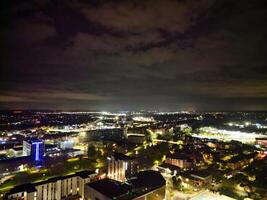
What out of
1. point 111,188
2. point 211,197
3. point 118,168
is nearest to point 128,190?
point 111,188

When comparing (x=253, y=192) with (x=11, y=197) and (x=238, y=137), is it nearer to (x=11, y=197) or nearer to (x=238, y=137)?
(x=11, y=197)

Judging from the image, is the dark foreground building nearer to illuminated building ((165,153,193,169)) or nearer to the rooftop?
the rooftop

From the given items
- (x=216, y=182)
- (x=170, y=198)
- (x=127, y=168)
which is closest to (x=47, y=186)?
(x=127, y=168)

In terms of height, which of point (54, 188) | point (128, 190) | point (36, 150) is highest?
point (36, 150)

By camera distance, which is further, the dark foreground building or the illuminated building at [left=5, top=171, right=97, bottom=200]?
the illuminated building at [left=5, top=171, right=97, bottom=200]

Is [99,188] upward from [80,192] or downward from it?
upward

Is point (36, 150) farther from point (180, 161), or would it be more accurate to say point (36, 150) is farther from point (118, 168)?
point (180, 161)

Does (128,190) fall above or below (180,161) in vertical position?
above

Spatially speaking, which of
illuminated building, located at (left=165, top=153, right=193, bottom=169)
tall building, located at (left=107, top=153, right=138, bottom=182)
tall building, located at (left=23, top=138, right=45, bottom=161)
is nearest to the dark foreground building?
tall building, located at (left=107, top=153, right=138, bottom=182)
